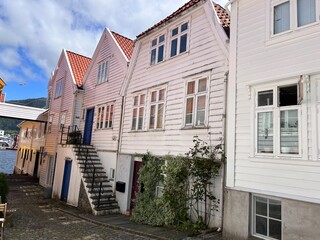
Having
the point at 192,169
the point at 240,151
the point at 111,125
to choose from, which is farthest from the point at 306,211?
the point at 111,125

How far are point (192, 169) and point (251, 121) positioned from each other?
269 centimetres

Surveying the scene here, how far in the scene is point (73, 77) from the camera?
65.9 ft

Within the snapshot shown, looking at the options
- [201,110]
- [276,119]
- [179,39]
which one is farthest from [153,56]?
[276,119]

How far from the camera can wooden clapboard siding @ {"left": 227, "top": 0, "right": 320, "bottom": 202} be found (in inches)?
234

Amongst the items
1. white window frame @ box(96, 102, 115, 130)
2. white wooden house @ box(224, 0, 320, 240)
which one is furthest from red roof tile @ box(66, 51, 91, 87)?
white wooden house @ box(224, 0, 320, 240)

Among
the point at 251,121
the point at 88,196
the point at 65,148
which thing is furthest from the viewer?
the point at 65,148

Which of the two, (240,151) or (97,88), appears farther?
(97,88)

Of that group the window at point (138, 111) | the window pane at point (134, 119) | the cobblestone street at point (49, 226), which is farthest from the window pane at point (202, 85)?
the cobblestone street at point (49, 226)

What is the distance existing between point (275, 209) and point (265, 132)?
6.51 ft

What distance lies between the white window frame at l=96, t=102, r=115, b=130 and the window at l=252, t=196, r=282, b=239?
32.5 feet

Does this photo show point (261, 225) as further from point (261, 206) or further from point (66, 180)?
point (66, 180)

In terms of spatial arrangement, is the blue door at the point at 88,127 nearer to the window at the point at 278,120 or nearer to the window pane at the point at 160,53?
the window pane at the point at 160,53

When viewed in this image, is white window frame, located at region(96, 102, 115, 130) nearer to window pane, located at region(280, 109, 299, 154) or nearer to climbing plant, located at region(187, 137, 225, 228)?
climbing plant, located at region(187, 137, 225, 228)

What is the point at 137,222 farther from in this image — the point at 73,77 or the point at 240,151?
the point at 73,77
